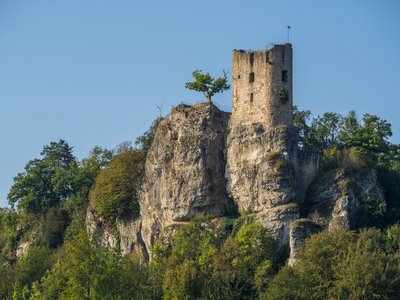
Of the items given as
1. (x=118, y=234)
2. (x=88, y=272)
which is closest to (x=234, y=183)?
(x=118, y=234)

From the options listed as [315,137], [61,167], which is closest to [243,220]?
[315,137]

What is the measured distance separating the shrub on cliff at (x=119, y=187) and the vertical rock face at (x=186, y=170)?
194 cm

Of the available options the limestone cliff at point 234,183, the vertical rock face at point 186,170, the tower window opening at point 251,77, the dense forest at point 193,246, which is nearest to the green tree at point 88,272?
the dense forest at point 193,246

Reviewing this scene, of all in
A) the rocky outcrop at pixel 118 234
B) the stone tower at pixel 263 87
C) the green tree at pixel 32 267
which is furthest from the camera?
the green tree at pixel 32 267

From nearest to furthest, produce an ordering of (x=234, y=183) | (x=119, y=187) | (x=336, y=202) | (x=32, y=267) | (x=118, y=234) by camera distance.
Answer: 1. (x=336, y=202)
2. (x=234, y=183)
3. (x=118, y=234)
4. (x=119, y=187)
5. (x=32, y=267)

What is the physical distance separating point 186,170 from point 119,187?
6.98 meters

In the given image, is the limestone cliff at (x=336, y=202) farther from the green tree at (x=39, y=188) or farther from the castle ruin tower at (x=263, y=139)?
the green tree at (x=39, y=188)

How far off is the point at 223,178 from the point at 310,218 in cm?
700

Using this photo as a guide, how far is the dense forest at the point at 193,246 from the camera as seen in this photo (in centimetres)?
8225

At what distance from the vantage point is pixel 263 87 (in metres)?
91.8

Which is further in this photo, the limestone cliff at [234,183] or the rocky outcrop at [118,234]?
the rocky outcrop at [118,234]

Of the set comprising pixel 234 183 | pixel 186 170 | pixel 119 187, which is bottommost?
pixel 234 183

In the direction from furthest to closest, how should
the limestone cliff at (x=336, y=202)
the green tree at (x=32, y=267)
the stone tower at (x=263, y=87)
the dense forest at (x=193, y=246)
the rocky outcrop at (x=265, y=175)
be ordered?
the green tree at (x=32, y=267)
the stone tower at (x=263, y=87)
the rocky outcrop at (x=265, y=175)
the limestone cliff at (x=336, y=202)
the dense forest at (x=193, y=246)

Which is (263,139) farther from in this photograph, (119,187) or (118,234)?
(118,234)
